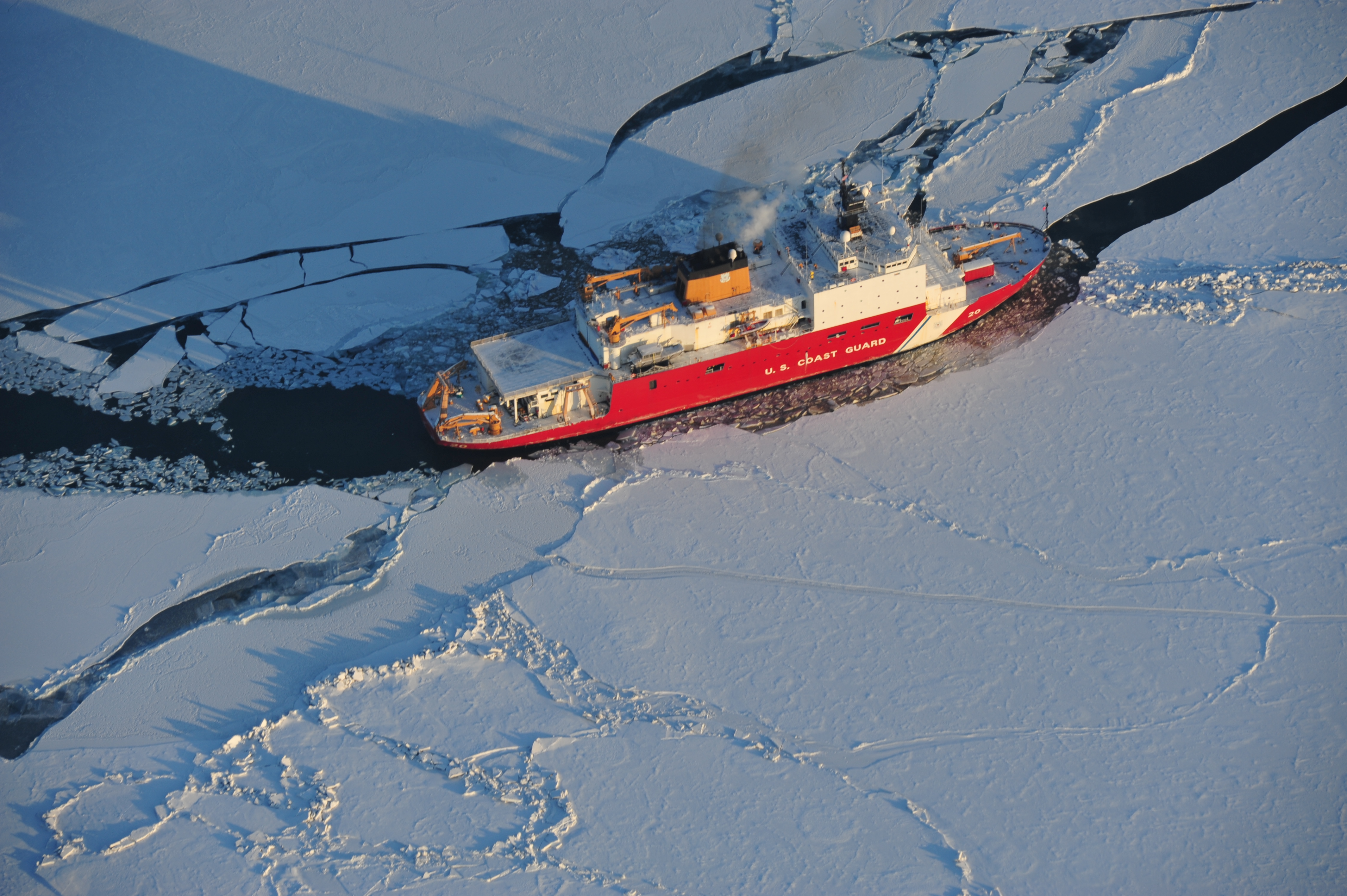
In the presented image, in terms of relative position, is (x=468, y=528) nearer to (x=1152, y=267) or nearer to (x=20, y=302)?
(x=20, y=302)

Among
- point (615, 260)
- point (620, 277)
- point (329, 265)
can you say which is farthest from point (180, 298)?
point (620, 277)

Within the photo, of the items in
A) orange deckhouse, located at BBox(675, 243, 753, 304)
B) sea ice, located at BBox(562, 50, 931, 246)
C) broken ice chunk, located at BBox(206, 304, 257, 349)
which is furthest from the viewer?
sea ice, located at BBox(562, 50, 931, 246)

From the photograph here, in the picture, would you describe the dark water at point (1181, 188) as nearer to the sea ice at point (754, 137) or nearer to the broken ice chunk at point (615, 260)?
the sea ice at point (754, 137)

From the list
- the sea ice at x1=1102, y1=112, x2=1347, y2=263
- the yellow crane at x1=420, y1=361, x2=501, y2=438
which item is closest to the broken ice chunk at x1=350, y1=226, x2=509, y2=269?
the yellow crane at x1=420, y1=361, x2=501, y2=438

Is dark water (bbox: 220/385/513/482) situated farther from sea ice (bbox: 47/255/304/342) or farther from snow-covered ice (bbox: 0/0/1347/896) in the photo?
sea ice (bbox: 47/255/304/342)

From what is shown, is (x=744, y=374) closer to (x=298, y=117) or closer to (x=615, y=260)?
(x=615, y=260)

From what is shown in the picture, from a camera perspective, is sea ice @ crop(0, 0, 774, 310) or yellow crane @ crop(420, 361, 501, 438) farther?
sea ice @ crop(0, 0, 774, 310)
